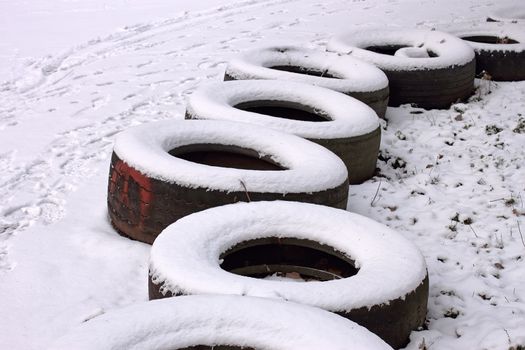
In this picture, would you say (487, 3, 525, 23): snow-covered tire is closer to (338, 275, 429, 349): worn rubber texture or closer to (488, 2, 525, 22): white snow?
(488, 2, 525, 22): white snow

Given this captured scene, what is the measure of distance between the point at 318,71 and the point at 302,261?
11.0 feet

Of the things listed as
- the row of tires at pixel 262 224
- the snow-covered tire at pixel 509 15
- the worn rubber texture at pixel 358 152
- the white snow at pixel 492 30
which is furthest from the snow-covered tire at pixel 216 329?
the snow-covered tire at pixel 509 15

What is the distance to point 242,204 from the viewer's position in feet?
11.6

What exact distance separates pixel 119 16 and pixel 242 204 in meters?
8.23

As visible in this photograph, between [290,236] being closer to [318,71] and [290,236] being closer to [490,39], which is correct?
[318,71]

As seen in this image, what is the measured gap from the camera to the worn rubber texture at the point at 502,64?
7398 millimetres

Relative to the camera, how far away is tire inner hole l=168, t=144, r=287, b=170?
14.6 feet

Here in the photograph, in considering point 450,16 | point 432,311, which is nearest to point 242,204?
point 432,311

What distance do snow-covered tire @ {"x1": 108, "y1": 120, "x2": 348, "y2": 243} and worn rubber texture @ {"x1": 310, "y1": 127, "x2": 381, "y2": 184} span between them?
35cm

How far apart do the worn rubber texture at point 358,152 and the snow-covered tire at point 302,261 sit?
1.26m

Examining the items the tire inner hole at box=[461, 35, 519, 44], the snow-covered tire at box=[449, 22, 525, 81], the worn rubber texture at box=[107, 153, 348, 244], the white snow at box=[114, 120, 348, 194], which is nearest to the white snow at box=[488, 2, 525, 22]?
the tire inner hole at box=[461, 35, 519, 44]

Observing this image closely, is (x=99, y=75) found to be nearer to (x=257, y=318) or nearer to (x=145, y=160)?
(x=145, y=160)

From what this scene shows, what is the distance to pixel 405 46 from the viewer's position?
299 inches

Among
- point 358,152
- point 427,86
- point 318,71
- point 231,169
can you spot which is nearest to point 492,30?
point 427,86
